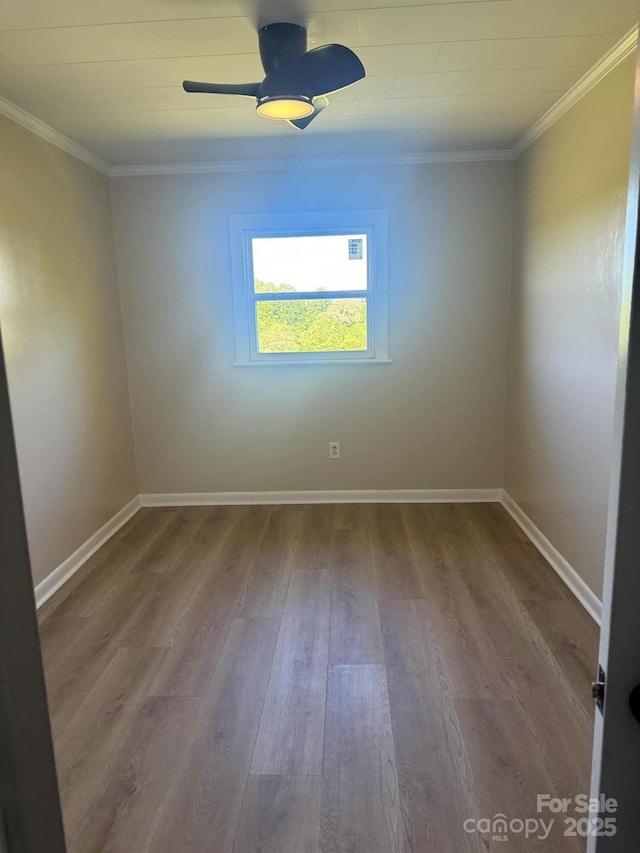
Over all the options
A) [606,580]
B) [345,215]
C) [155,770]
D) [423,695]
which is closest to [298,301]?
[345,215]

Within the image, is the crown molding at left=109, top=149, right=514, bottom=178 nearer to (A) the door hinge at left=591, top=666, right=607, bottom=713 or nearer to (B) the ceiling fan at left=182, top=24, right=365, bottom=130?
(B) the ceiling fan at left=182, top=24, right=365, bottom=130

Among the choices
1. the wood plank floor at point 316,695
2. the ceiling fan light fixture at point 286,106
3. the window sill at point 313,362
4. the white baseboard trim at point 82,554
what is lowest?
the wood plank floor at point 316,695

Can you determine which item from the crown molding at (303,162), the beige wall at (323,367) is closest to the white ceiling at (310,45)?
the crown molding at (303,162)

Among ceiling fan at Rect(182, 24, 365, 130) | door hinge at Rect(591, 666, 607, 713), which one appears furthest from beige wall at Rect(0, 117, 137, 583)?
door hinge at Rect(591, 666, 607, 713)

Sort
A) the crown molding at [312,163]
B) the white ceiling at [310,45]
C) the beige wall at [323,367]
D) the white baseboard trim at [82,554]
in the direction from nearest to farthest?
the white ceiling at [310,45]
the white baseboard trim at [82,554]
the crown molding at [312,163]
the beige wall at [323,367]

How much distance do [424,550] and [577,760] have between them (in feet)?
5.38

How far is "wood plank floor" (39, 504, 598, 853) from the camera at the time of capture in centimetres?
160

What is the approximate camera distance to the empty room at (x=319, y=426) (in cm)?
158

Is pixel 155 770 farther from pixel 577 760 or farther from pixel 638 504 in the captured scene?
pixel 638 504

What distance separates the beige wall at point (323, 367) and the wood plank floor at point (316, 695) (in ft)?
2.82

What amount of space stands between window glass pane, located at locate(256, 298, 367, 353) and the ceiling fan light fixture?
5.80ft

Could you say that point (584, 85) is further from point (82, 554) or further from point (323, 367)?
point (82, 554)

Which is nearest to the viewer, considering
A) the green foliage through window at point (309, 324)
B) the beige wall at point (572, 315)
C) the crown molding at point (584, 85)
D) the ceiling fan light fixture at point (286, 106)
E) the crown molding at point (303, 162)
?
the ceiling fan light fixture at point (286, 106)

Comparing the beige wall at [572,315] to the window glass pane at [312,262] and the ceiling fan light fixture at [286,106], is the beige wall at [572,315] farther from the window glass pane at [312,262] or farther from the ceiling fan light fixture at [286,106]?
the ceiling fan light fixture at [286,106]
